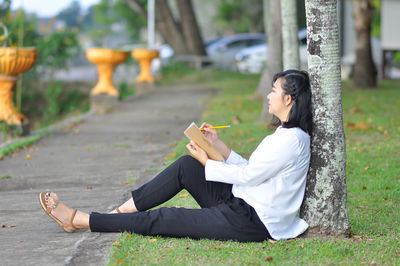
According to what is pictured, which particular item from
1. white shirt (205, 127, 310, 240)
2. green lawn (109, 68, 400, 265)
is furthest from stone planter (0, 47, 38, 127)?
white shirt (205, 127, 310, 240)

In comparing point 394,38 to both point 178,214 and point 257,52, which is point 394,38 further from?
point 178,214

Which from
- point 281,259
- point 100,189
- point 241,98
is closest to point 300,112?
point 281,259

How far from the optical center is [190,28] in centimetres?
2452

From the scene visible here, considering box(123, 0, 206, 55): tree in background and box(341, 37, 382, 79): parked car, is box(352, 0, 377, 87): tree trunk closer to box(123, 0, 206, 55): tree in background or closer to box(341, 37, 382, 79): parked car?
box(341, 37, 382, 79): parked car

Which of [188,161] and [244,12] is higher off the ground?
[188,161]

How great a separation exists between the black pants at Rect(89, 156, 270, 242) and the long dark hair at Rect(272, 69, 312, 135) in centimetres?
64

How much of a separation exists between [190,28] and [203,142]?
2029 centimetres

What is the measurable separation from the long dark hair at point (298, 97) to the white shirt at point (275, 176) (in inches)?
2.6

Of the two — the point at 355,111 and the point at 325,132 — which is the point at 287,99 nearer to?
Answer: the point at 325,132

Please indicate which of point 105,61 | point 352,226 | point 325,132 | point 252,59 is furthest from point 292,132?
point 252,59

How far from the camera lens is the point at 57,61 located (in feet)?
64.4

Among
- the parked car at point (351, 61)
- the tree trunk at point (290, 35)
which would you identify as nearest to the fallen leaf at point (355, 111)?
the tree trunk at point (290, 35)

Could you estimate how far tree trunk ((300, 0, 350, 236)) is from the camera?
15.0ft

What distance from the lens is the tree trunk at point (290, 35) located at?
10031mm
